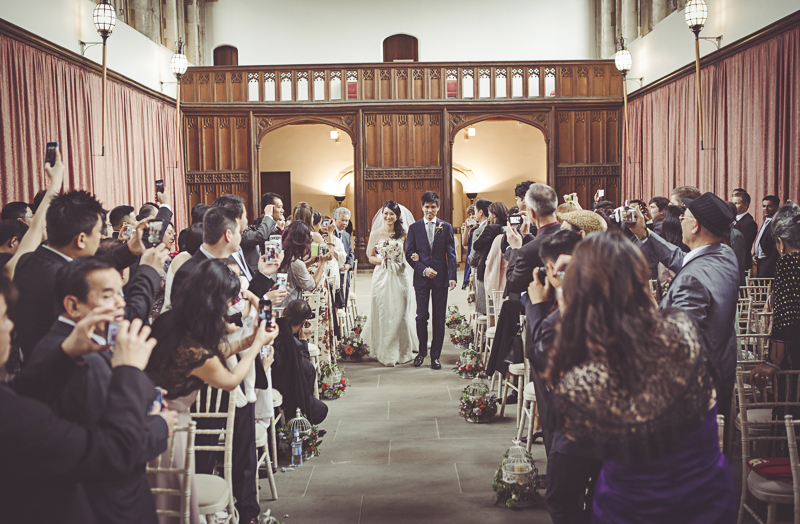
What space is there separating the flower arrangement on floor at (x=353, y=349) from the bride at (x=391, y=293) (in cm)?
26

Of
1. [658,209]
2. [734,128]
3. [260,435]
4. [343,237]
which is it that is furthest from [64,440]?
[734,128]

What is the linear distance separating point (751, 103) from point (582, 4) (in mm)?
7778

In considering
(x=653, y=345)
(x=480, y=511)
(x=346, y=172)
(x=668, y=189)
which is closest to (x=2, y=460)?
(x=653, y=345)

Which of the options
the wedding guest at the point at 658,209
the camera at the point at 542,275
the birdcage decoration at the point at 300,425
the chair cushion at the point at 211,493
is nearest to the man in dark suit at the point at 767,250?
the wedding guest at the point at 658,209

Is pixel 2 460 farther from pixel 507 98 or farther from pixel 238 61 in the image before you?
pixel 238 61

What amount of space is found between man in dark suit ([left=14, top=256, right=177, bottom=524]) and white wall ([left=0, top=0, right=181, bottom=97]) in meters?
7.26

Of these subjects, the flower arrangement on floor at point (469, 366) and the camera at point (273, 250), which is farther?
the flower arrangement on floor at point (469, 366)

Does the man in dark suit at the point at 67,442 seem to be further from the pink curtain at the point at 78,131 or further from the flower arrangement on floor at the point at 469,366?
the pink curtain at the point at 78,131

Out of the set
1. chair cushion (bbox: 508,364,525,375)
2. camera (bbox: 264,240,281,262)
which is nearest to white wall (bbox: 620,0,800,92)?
chair cushion (bbox: 508,364,525,375)

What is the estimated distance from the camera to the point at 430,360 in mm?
6527

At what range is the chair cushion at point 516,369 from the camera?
4.12m

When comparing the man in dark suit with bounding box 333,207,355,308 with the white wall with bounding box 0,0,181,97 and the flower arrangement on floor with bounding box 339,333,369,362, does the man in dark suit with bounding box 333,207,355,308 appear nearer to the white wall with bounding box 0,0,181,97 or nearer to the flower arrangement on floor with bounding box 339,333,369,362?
the flower arrangement on floor with bounding box 339,333,369,362

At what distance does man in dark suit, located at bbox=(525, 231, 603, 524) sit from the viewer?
7.41 ft

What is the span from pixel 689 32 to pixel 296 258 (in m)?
8.54
